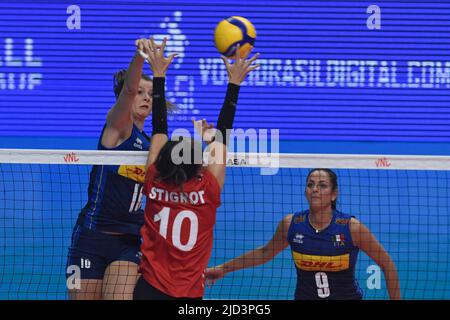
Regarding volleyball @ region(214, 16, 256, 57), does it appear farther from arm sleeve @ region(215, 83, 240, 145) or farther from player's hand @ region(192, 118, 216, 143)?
arm sleeve @ region(215, 83, 240, 145)

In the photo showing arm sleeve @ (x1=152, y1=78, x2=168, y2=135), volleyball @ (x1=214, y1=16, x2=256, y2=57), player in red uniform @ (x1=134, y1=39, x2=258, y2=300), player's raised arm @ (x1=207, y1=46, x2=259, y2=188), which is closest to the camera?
player in red uniform @ (x1=134, y1=39, x2=258, y2=300)

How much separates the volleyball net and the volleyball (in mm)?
850

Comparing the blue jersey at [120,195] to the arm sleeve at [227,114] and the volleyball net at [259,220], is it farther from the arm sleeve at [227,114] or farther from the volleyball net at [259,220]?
the arm sleeve at [227,114]

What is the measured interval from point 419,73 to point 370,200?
10.9ft

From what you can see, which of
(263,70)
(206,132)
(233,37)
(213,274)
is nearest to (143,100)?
(233,37)

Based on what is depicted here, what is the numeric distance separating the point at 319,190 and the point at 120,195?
1728mm

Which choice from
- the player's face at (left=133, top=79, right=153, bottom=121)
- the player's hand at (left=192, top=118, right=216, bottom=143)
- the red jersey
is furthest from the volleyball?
the red jersey

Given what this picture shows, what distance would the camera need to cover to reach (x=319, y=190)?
805cm

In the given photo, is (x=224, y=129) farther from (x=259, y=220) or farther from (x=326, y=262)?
(x=259, y=220)

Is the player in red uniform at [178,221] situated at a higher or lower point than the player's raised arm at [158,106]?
lower

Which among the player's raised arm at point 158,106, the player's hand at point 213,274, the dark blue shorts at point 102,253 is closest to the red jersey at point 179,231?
the player's raised arm at point 158,106

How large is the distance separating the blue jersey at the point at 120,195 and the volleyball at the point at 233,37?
1.32 m

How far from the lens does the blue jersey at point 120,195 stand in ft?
25.5

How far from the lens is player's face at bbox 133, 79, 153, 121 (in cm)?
805
